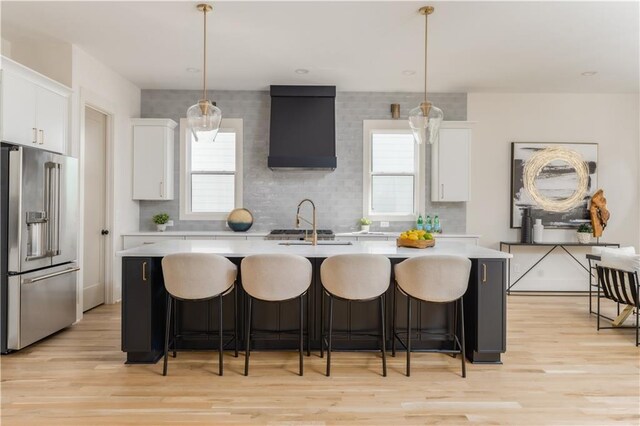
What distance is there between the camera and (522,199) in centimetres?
621

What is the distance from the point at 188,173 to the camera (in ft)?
20.2

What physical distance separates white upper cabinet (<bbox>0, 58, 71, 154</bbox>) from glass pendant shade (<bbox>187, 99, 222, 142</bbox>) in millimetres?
1541

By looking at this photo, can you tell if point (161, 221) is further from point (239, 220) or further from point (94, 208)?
point (239, 220)

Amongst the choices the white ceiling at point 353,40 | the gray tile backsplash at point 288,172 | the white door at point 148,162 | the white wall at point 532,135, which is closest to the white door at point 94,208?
the white door at point 148,162

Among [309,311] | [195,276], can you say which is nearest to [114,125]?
[195,276]

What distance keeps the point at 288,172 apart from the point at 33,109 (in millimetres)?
3084

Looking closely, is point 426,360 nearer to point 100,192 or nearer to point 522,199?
point 522,199

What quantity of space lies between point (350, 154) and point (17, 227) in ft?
13.0

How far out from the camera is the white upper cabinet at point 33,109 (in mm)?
3531

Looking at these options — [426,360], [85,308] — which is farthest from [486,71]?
[85,308]

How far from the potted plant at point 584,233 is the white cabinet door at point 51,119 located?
6327 mm

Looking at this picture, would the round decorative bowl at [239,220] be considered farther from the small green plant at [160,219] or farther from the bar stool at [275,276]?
the bar stool at [275,276]

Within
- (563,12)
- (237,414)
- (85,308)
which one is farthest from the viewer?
(85,308)

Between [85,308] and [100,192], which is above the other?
[100,192]
